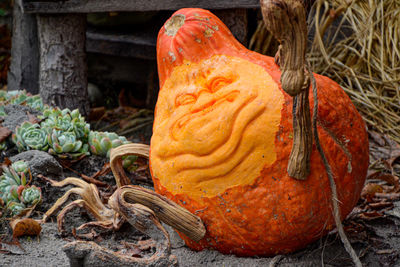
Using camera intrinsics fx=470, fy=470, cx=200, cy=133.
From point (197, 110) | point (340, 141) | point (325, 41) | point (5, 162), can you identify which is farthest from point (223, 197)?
point (325, 41)

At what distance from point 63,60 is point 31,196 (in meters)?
1.38

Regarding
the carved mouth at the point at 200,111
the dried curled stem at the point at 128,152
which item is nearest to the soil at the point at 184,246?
the dried curled stem at the point at 128,152

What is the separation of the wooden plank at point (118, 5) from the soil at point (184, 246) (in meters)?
1.09

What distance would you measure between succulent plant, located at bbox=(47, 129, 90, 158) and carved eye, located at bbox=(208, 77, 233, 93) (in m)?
1.00

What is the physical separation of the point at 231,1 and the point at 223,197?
4.51 ft

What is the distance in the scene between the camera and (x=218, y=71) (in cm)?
179

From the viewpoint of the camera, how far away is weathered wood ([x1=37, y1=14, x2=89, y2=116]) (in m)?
3.20

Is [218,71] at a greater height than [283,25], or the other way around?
[283,25]

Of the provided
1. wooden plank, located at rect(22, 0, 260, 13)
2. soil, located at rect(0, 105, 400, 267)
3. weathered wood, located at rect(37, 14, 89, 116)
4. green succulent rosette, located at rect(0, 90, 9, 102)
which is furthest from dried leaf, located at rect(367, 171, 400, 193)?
green succulent rosette, located at rect(0, 90, 9, 102)

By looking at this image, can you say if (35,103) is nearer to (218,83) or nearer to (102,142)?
(102,142)

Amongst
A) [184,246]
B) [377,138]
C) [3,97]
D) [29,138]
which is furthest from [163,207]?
[377,138]

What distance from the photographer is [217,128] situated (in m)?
1.66

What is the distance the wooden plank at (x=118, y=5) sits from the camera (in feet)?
8.72

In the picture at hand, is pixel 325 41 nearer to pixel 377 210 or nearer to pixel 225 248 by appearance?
pixel 377 210
